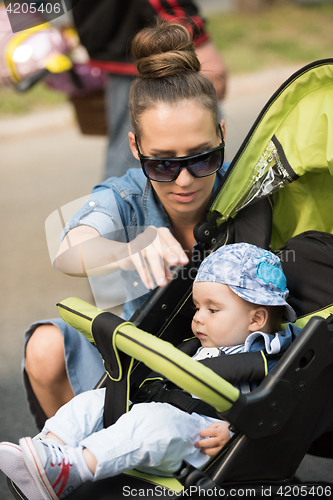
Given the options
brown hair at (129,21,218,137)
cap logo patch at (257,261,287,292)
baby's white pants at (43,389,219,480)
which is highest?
brown hair at (129,21,218,137)

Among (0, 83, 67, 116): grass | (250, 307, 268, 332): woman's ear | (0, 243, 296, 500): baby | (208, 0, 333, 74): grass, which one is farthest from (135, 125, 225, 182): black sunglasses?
(208, 0, 333, 74): grass

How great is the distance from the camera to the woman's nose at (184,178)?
130cm

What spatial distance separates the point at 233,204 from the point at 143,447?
713mm

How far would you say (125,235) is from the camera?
4.12 ft

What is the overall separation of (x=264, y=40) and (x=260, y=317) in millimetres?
7714

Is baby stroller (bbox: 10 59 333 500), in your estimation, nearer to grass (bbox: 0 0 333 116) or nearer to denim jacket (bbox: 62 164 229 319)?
denim jacket (bbox: 62 164 229 319)

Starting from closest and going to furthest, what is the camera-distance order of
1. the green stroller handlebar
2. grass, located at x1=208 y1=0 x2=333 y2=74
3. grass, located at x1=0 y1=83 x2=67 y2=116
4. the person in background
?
the green stroller handlebar < the person in background < grass, located at x1=0 y1=83 x2=67 y2=116 < grass, located at x1=208 y1=0 x2=333 y2=74

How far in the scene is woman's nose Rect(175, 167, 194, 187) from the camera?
130 centimetres

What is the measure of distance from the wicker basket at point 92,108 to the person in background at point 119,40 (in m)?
0.36

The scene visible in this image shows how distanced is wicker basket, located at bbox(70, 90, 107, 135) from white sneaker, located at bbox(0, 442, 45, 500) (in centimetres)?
192

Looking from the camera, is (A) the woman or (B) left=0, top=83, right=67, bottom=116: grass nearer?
(A) the woman

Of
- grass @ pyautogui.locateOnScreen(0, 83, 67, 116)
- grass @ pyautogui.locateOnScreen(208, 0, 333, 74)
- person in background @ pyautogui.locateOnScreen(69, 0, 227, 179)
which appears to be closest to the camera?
person in background @ pyautogui.locateOnScreen(69, 0, 227, 179)

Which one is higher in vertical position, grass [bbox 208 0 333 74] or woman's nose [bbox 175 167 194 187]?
woman's nose [bbox 175 167 194 187]

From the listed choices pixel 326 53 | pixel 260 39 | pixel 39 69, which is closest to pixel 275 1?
pixel 260 39
